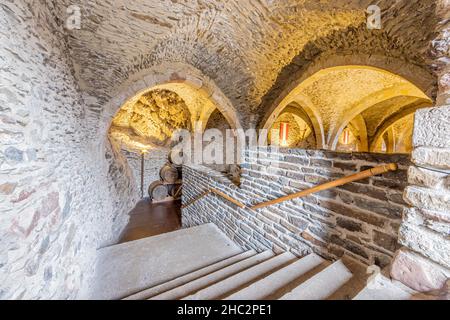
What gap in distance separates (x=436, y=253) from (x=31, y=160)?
86.7 inches

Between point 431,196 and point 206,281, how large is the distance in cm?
172

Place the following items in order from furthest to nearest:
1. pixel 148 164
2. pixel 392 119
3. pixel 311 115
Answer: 1. pixel 148 164
2. pixel 392 119
3. pixel 311 115

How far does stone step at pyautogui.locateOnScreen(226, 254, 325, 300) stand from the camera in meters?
1.26

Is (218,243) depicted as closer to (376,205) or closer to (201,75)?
(376,205)

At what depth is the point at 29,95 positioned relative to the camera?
→ 1145 millimetres

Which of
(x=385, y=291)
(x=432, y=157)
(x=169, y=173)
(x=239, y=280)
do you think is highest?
(x=432, y=157)

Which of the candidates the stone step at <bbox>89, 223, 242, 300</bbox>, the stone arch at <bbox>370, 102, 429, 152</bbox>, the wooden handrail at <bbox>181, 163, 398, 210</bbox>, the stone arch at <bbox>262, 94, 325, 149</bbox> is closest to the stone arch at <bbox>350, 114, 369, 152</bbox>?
the stone arch at <bbox>370, 102, 429, 152</bbox>

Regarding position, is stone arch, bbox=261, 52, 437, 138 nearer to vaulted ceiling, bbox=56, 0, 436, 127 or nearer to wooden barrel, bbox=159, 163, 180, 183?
vaulted ceiling, bbox=56, 0, 436, 127

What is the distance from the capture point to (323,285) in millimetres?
1195

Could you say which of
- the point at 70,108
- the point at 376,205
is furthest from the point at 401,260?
the point at 70,108

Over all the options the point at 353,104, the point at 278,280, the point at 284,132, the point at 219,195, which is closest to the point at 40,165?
the point at 278,280

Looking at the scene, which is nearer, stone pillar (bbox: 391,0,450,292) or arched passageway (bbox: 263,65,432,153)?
stone pillar (bbox: 391,0,450,292)

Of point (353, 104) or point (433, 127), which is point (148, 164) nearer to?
point (433, 127)

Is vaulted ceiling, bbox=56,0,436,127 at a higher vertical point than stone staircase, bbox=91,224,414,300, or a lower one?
higher
